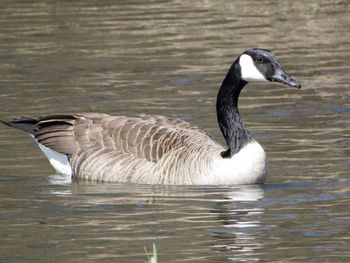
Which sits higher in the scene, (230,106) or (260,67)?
(260,67)

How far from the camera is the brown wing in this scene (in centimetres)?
1303

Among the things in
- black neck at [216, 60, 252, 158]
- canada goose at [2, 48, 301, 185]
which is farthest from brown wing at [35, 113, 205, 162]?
black neck at [216, 60, 252, 158]

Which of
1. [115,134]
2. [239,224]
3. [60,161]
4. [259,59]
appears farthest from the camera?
[60,161]

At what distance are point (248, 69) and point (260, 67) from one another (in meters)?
0.13

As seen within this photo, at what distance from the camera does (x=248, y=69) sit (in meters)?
13.0

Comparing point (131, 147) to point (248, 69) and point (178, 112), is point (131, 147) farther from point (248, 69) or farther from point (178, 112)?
point (178, 112)

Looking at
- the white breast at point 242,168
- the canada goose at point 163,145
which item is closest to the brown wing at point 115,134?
the canada goose at point 163,145

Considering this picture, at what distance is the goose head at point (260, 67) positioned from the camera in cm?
1294

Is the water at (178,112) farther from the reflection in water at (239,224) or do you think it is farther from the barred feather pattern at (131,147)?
the barred feather pattern at (131,147)

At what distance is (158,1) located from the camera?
2467cm

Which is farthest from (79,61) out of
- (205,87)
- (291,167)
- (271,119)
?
(291,167)

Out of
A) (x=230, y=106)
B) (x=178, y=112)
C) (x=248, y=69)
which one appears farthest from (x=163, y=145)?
(x=178, y=112)

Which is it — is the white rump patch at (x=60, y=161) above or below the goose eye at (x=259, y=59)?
below

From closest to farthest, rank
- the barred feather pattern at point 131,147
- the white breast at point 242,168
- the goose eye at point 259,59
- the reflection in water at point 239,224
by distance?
1. the reflection in water at point 239,224
2. the white breast at point 242,168
3. the barred feather pattern at point 131,147
4. the goose eye at point 259,59
